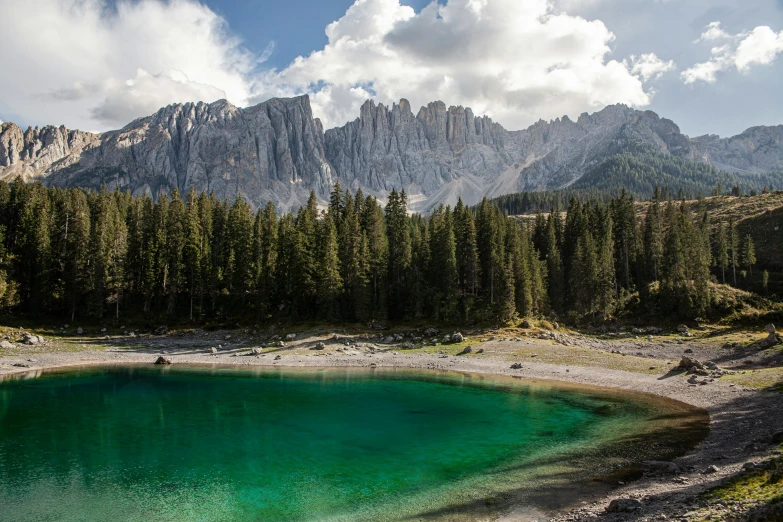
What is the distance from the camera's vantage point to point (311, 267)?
76.9 meters

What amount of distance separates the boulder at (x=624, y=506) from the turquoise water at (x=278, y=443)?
408 cm

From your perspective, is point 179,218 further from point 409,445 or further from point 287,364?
point 409,445

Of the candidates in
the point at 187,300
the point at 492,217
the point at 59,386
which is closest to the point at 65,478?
the point at 59,386

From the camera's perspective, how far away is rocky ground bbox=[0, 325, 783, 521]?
55.5 feet

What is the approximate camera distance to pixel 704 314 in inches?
2869

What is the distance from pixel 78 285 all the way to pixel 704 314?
102298mm

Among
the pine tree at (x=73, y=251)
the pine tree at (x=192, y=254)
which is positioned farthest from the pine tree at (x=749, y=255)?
the pine tree at (x=73, y=251)

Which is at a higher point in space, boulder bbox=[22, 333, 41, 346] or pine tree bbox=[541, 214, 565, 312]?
pine tree bbox=[541, 214, 565, 312]

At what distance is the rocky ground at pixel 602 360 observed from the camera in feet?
55.5

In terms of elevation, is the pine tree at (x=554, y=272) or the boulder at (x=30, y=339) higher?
the pine tree at (x=554, y=272)

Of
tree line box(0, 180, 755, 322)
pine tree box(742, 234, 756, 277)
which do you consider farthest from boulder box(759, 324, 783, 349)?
pine tree box(742, 234, 756, 277)

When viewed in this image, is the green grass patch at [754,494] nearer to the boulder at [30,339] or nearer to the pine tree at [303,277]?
the pine tree at [303,277]

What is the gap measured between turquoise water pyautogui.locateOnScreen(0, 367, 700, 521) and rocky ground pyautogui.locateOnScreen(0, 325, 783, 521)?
4.88m

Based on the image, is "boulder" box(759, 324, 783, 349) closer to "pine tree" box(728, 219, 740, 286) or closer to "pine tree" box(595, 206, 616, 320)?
"pine tree" box(595, 206, 616, 320)
